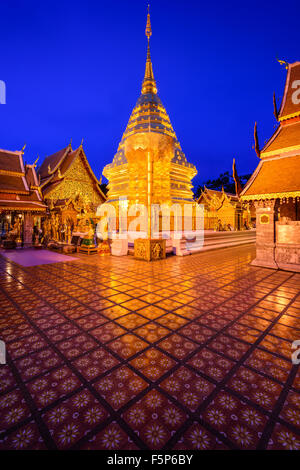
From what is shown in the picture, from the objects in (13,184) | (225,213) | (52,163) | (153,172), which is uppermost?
(52,163)

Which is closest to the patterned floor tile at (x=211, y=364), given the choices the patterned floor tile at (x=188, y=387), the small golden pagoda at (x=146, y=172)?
the patterned floor tile at (x=188, y=387)

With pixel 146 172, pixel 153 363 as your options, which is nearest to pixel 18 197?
pixel 146 172

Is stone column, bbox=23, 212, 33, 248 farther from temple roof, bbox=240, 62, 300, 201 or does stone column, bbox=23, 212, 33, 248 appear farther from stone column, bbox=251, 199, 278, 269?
stone column, bbox=251, 199, 278, 269

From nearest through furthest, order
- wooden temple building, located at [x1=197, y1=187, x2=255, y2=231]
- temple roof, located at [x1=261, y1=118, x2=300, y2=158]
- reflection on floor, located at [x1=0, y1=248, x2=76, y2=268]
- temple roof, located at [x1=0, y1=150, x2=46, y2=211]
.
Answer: temple roof, located at [x1=261, y1=118, x2=300, y2=158] → reflection on floor, located at [x1=0, y1=248, x2=76, y2=268] → temple roof, located at [x1=0, y1=150, x2=46, y2=211] → wooden temple building, located at [x1=197, y1=187, x2=255, y2=231]

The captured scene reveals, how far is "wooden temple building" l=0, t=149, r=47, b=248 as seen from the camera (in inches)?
455

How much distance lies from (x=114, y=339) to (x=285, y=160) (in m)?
7.48

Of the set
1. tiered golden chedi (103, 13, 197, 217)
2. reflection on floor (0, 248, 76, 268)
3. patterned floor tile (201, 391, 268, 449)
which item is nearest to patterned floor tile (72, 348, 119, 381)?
patterned floor tile (201, 391, 268, 449)

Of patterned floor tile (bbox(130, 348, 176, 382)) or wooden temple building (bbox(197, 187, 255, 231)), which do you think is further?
wooden temple building (bbox(197, 187, 255, 231))

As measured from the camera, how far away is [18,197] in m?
12.1

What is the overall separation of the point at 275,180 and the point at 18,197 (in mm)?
13589

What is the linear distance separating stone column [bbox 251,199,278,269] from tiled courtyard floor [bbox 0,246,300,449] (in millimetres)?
2898

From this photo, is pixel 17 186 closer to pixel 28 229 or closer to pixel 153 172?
pixel 28 229

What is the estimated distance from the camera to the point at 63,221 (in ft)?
44.7

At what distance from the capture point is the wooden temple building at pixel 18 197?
455 inches
